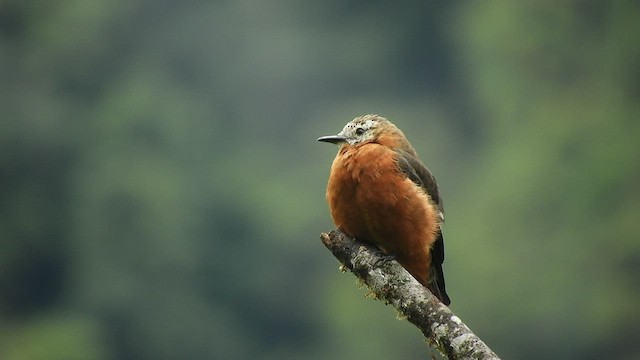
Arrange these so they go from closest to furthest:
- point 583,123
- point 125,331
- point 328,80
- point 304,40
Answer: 1. point 125,331
2. point 583,123
3. point 328,80
4. point 304,40

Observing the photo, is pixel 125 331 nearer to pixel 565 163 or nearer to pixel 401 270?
pixel 565 163

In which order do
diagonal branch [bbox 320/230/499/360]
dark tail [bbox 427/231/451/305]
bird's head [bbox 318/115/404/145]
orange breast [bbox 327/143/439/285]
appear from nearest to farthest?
diagonal branch [bbox 320/230/499/360]
orange breast [bbox 327/143/439/285]
dark tail [bbox 427/231/451/305]
bird's head [bbox 318/115/404/145]

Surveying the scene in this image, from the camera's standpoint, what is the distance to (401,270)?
5574mm

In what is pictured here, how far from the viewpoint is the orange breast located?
6.84 m

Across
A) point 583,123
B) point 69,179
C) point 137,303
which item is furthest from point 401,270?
point 69,179

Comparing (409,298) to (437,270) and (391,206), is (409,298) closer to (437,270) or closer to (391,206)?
(391,206)

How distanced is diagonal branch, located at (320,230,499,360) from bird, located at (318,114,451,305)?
37cm

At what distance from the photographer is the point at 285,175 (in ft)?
146

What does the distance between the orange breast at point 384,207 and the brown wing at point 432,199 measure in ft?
0.23

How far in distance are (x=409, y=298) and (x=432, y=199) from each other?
7.16ft

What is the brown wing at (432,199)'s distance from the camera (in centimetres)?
723

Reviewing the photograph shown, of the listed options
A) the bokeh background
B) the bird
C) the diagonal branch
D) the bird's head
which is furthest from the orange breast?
the bokeh background

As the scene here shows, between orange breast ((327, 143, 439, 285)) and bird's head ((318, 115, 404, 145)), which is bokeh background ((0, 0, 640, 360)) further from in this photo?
orange breast ((327, 143, 439, 285))

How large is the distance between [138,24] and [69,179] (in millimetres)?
22902
